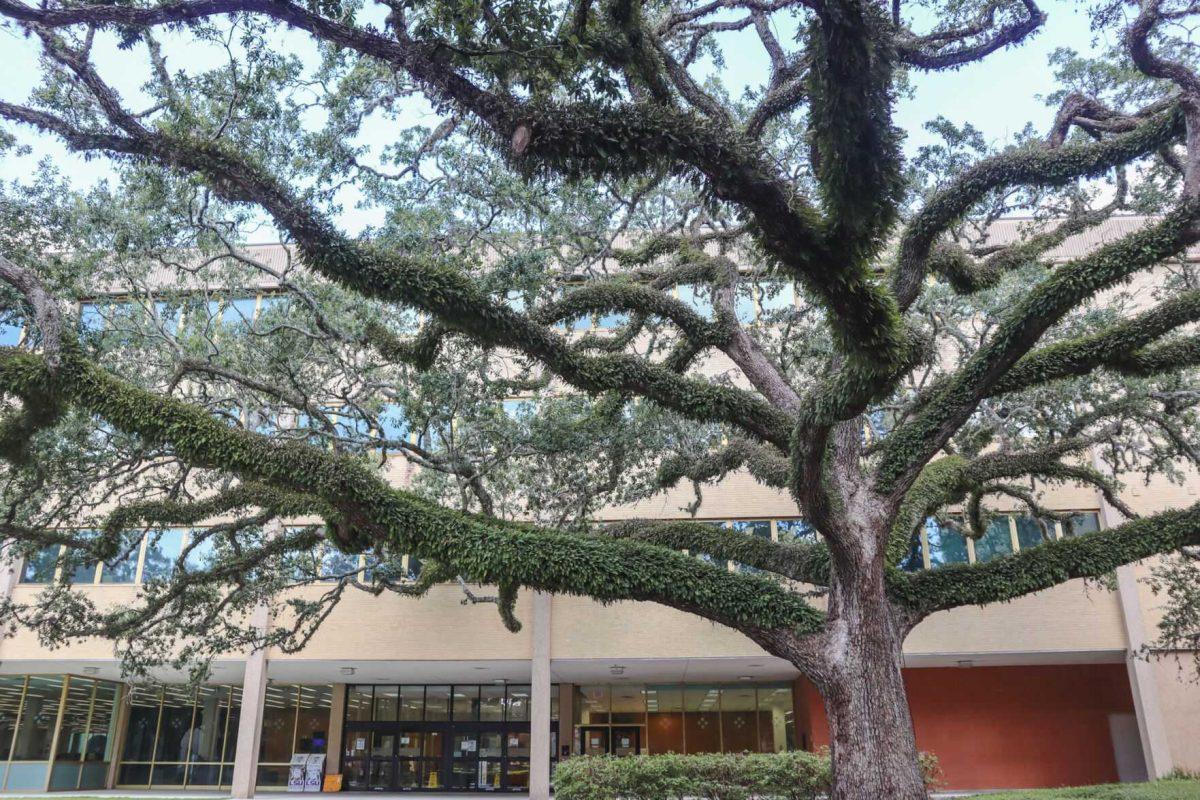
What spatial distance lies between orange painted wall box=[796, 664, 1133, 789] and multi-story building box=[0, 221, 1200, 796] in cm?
4

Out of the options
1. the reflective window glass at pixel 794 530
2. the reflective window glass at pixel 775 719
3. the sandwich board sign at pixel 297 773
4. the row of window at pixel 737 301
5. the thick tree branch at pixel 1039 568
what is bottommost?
the sandwich board sign at pixel 297 773

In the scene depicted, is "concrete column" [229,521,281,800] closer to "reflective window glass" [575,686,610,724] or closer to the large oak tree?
the large oak tree

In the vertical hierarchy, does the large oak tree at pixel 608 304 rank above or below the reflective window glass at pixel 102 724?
above

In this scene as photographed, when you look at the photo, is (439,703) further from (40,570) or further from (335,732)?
(40,570)

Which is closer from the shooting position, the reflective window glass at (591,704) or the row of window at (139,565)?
the row of window at (139,565)

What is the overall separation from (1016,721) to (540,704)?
10431 millimetres

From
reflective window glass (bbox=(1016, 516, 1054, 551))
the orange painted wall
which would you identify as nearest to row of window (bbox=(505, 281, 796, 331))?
reflective window glass (bbox=(1016, 516, 1054, 551))

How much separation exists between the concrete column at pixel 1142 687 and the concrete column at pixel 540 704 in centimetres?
1148

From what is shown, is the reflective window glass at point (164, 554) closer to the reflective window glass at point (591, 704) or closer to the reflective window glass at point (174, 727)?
the reflective window glass at point (174, 727)

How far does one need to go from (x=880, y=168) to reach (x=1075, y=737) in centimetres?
1888

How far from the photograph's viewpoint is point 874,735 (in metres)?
8.00

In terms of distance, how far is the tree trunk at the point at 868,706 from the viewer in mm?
7875

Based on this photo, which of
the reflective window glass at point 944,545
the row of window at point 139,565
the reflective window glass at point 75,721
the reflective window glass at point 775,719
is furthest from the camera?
the reflective window glass at point 75,721

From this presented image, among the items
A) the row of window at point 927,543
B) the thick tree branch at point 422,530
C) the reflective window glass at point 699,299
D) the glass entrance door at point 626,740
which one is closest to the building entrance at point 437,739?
the glass entrance door at point 626,740
